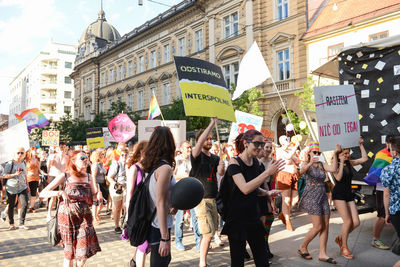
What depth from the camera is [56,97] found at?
2803 inches

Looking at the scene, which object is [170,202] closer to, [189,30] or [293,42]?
[293,42]

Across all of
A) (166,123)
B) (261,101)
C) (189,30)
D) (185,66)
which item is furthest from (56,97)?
(185,66)

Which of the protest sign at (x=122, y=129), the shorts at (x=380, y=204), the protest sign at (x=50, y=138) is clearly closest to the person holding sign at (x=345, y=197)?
the shorts at (x=380, y=204)

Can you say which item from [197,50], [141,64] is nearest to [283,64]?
[197,50]

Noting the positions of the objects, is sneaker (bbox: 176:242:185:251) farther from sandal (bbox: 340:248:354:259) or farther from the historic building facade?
the historic building facade

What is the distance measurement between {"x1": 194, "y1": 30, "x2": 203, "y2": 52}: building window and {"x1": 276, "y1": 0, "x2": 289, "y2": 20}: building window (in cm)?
806

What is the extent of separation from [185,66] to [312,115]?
412 cm

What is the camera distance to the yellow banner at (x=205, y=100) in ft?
14.1

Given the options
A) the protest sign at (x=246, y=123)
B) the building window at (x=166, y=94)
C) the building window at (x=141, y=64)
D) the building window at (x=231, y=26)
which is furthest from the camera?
the building window at (x=141, y=64)

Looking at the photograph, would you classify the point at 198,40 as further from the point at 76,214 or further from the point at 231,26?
the point at 76,214

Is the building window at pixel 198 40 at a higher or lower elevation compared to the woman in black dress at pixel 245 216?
higher

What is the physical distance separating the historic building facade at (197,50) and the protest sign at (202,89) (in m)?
16.8

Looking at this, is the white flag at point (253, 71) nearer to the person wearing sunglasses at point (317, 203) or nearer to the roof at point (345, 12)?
the person wearing sunglasses at point (317, 203)

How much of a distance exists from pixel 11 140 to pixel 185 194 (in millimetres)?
5123
